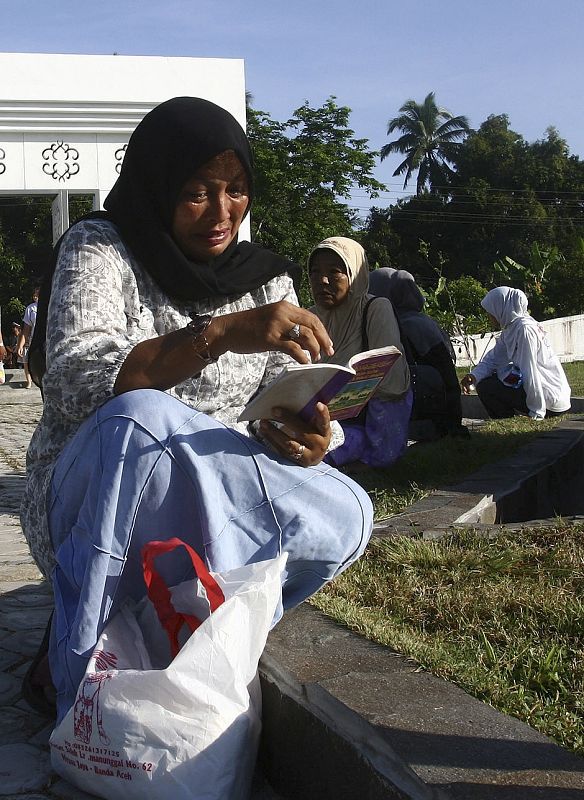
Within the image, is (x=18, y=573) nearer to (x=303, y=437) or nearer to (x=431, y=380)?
(x=303, y=437)

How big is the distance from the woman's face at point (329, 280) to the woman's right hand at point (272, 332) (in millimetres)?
3427

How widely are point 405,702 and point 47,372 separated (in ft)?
4.03

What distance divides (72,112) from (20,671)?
979 cm

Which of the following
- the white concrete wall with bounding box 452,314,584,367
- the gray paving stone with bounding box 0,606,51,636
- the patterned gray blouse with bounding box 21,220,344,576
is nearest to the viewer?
the patterned gray blouse with bounding box 21,220,344,576

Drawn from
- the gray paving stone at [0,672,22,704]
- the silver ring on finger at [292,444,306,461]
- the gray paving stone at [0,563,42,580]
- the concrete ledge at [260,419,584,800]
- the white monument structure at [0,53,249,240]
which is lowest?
the gray paving stone at [0,672,22,704]

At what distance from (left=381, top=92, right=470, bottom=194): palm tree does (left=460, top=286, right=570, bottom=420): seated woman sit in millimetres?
56770

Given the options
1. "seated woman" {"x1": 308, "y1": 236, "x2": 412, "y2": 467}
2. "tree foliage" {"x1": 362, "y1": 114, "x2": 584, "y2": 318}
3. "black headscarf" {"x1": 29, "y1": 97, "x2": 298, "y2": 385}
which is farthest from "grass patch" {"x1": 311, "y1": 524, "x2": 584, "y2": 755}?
"tree foliage" {"x1": 362, "y1": 114, "x2": 584, "y2": 318}

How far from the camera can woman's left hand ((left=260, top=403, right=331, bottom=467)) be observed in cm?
263

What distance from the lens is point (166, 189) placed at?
2.91 metres

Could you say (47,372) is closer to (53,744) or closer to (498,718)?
(53,744)

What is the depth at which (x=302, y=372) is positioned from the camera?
91.2 inches

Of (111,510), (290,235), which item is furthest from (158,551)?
(290,235)

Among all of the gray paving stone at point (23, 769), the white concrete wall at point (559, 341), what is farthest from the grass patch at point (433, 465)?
the white concrete wall at point (559, 341)

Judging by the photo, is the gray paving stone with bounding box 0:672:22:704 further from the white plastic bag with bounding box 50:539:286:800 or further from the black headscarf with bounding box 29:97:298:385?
the black headscarf with bounding box 29:97:298:385
